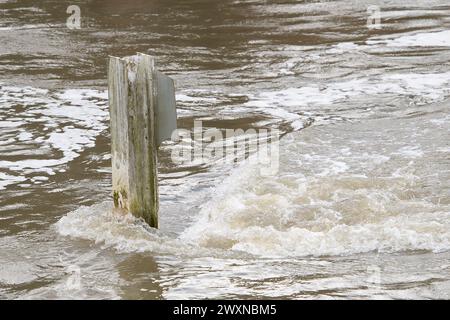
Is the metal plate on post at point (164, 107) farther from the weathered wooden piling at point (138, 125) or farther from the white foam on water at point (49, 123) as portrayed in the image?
the white foam on water at point (49, 123)

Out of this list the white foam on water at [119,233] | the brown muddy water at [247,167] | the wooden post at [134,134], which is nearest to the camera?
the brown muddy water at [247,167]

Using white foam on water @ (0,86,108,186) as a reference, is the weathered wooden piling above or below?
above

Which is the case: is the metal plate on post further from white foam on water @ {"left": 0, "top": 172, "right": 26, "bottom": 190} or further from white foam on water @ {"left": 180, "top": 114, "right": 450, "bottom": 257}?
white foam on water @ {"left": 0, "top": 172, "right": 26, "bottom": 190}

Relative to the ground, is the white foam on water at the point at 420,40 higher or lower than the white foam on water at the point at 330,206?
higher

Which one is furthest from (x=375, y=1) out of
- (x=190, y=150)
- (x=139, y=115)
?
(x=139, y=115)

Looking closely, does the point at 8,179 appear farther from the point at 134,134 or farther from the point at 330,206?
the point at 330,206

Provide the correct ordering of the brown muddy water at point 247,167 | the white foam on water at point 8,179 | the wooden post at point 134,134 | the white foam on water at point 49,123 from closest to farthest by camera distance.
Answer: the brown muddy water at point 247,167 < the wooden post at point 134,134 < the white foam on water at point 8,179 < the white foam on water at point 49,123

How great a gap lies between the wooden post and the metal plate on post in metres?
0.04

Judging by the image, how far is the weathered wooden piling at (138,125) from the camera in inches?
271

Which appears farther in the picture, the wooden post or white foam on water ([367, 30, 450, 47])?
white foam on water ([367, 30, 450, 47])

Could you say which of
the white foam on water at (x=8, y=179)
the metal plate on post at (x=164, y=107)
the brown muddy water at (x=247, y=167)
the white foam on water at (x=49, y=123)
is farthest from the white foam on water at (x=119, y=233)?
the white foam on water at (x=49, y=123)

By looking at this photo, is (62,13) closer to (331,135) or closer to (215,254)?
(331,135)

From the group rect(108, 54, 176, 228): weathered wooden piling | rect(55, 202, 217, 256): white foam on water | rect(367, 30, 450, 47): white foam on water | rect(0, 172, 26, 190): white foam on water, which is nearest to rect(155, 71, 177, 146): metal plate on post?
rect(108, 54, 176, 228): weathered wooden piling

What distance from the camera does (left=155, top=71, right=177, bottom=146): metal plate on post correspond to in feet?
22.7
